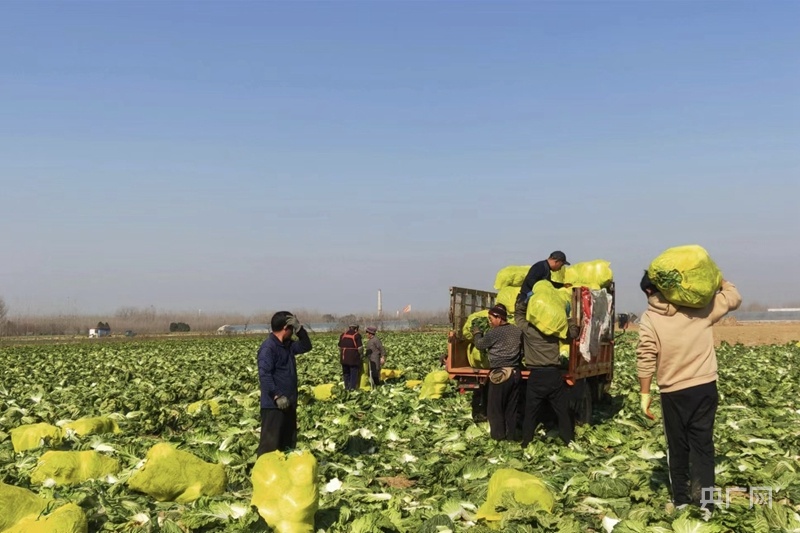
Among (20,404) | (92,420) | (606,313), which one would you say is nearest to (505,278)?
(606,313)

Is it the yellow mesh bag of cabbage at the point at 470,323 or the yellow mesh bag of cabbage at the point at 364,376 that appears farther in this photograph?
the yellow mesh bag of cabbage at the point at 364,376

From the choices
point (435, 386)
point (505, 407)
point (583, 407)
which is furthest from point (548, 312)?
point (435, 386)

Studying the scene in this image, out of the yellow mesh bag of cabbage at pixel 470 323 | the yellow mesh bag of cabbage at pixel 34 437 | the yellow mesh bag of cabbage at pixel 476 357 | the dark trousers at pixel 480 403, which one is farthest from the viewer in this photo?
the yellow mesh bag of cabbage at pixel 470 323

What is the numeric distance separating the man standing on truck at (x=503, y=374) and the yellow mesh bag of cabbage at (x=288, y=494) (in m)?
4.69

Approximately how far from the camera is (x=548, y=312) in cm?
988

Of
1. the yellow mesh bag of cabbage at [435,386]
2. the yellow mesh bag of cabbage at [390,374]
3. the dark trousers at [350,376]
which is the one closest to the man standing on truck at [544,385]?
the yellow mesh bag of cabbage at [435,386]

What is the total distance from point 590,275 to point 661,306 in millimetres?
5951

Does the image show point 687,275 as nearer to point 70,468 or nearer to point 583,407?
point 583,407

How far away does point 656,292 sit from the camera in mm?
6535

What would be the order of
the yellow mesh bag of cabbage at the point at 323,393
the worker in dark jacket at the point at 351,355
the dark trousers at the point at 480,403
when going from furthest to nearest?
the worker in dark jacket at the point at 351,355
the yellow mesh bag of cabbage at the point at 323,393
the dark trousers at the point at 480,403

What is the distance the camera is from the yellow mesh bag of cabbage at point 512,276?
1218 cm

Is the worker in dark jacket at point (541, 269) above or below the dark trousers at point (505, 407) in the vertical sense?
above

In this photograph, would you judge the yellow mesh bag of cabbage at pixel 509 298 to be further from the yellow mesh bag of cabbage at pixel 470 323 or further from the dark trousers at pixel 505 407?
the dark trousers at pixel 505 407

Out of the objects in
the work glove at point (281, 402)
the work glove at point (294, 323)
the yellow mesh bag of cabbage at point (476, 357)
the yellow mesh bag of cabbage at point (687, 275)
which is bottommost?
the work glove at point (281, 402)
